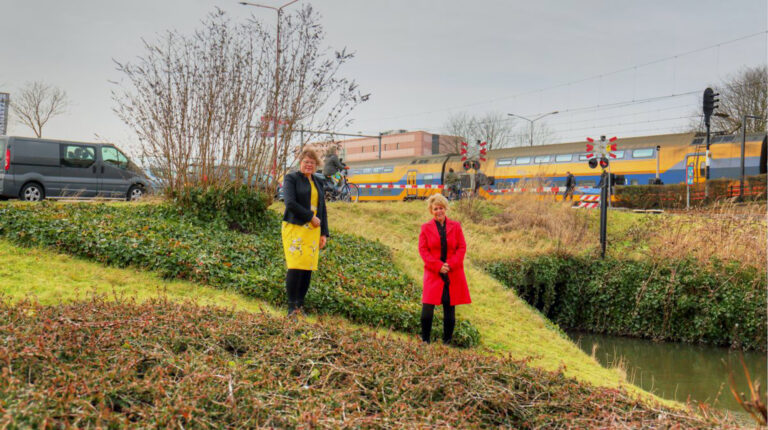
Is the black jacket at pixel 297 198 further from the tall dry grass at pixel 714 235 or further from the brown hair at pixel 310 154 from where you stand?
the tall dry grass at pixel 714 235

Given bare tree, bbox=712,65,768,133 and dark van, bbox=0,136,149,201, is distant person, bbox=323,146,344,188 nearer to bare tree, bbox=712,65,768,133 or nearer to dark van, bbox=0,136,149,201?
dark van, bbox=0,136,149,201

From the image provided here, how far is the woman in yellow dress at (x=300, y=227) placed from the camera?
20.6ft

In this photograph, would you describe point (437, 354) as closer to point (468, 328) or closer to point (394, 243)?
point (468, 328)

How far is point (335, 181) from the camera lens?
19.0m

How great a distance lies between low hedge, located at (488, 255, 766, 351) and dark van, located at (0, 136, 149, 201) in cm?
1000

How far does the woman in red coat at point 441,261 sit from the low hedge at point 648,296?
788 centimetres

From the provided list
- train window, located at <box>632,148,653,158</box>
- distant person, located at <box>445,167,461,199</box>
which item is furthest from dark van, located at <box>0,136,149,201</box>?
train window, located at <box>632,148,653,158</box>

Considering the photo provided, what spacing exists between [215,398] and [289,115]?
868cm

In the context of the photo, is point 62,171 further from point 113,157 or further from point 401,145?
point 401,145

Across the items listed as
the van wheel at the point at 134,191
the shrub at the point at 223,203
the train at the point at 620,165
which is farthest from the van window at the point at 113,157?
the train at the point at 620,165

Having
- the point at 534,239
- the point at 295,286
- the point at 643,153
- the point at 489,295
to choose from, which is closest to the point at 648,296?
the point at 534,239

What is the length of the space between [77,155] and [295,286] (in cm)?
1219

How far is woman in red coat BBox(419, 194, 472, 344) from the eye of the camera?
21.2ft

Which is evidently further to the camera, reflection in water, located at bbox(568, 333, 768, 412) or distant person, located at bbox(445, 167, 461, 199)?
distant person, located at bbox(445, 167, 461, 199)
